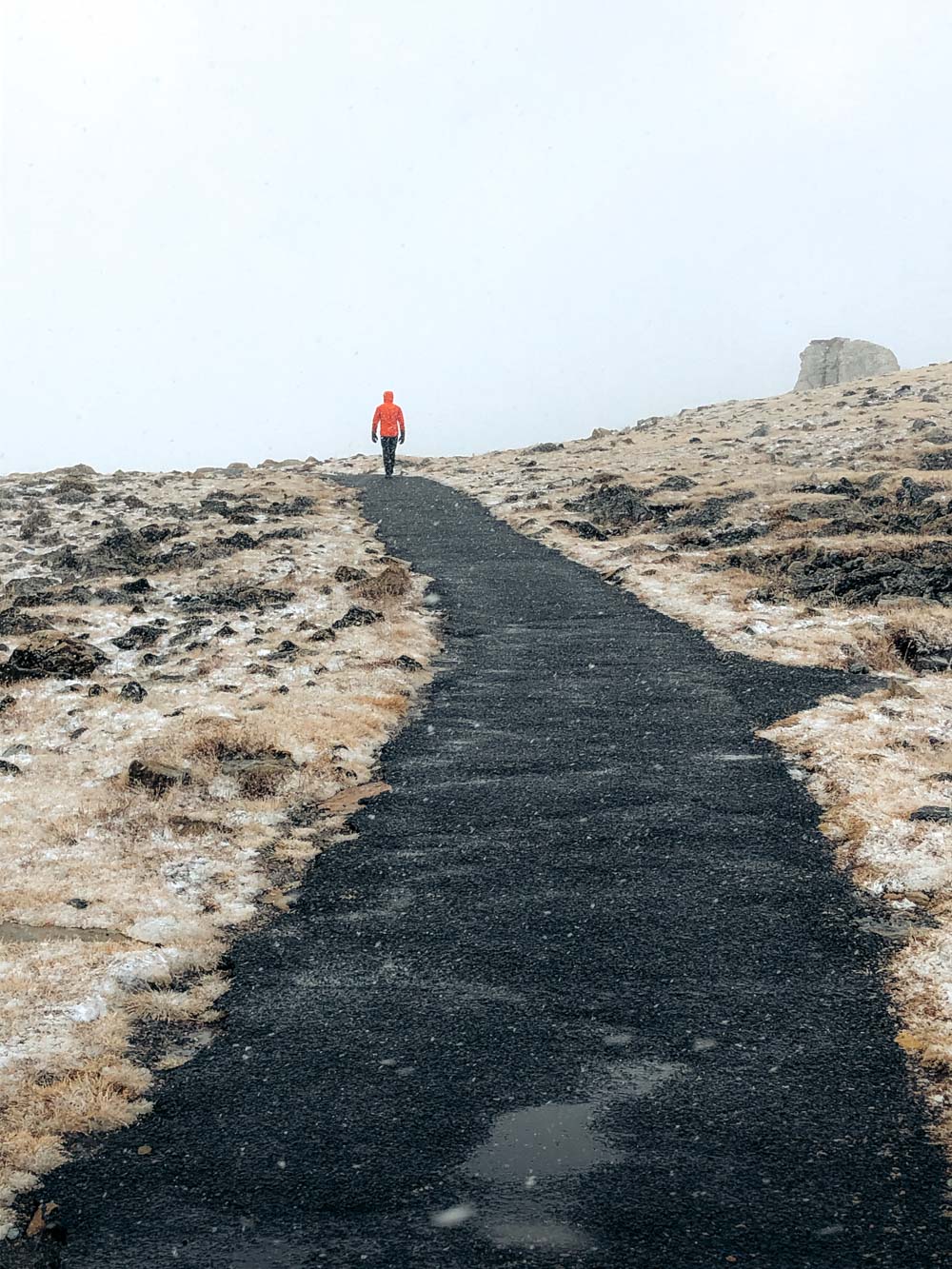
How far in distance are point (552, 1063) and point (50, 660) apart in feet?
48.0

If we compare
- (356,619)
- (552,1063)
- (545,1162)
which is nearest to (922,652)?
(356,619)

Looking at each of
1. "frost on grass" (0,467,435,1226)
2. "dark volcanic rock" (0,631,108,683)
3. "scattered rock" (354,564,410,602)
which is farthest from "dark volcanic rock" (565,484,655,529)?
"dark volcanic rock" (0,631,108,683)

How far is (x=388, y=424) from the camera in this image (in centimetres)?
4041

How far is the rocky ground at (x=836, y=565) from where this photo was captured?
9016 millimetres

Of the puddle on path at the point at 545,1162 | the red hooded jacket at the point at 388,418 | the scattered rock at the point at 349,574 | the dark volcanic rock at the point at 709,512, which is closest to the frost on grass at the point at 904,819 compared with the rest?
the puddle on path at the point at 545,1162

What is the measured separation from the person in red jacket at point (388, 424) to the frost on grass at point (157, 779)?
443 inches

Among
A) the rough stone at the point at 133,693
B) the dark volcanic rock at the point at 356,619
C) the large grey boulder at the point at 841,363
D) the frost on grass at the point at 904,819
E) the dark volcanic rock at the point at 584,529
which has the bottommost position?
the frost on grass at the point at 904,819

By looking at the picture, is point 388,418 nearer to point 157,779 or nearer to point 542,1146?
point 157,779

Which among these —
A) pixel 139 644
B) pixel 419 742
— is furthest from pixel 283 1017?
pixel 139 644

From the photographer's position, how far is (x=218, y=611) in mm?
22922

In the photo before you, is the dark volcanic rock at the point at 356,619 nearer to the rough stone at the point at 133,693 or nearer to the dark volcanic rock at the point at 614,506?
the rough stone at the point at 133,693

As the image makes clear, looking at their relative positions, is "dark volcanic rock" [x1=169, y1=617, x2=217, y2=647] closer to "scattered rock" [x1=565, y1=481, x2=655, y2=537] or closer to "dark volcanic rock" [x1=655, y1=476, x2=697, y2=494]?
"scattered rock" [x1=565, y1=481, x2=655, y2=537]

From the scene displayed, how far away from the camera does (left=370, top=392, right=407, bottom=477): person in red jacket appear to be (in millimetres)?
38906

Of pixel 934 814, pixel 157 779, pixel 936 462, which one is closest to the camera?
pixel 934 814
